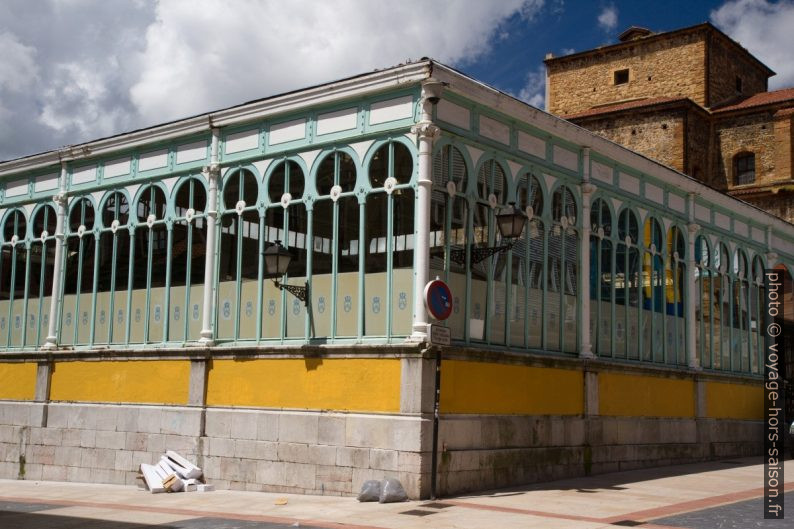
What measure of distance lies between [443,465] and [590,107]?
1235 inches

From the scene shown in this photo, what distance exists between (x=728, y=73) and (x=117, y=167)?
30.9 metres

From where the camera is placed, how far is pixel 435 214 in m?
15.9

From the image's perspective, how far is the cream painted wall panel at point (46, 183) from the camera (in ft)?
73.4

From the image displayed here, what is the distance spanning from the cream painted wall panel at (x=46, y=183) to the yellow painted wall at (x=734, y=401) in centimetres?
1635

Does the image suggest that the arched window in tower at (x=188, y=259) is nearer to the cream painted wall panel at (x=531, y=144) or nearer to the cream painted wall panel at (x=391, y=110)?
the cream painted wall panel at (x=391, y=110)

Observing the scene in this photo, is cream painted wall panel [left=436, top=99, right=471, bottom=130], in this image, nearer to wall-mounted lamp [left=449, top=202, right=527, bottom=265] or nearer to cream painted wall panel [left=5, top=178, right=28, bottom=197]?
wall-mounted lamp [left=449, top=202, right=527, bottom=265]

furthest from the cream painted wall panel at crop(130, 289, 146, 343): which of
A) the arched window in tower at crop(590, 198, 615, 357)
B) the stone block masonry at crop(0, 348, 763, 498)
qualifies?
the arched window in tower at crop(590, 198, 615, 357)

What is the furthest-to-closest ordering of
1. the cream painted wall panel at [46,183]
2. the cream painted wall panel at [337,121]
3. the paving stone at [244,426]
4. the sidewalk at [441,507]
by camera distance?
the cream painted wall panel at [46,183], the paving stone at [244,426], the cream painted wall panel at [337,121], the sidewalk at [441,507]

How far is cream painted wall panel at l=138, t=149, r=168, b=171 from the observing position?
1995cm

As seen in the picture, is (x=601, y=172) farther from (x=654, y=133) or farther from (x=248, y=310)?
(x=654, y=133)

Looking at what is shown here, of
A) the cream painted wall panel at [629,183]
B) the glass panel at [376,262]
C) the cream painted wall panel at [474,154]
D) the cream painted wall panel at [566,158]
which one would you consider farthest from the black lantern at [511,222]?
→ the cream painted wall panel at [629,183]

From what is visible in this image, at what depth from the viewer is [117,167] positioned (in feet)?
68.7

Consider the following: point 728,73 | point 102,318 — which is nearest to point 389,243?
point 102,318

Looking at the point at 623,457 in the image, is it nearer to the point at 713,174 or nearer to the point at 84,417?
the point at 84,417
